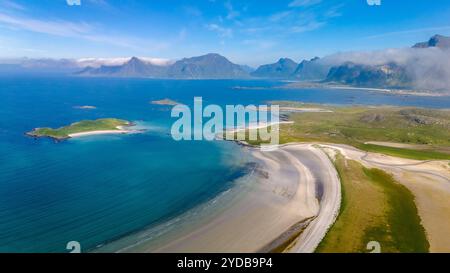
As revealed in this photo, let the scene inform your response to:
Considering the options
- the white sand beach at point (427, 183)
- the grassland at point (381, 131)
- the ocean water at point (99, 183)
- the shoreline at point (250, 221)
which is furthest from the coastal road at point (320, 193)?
the ocean water at point (99, 183)

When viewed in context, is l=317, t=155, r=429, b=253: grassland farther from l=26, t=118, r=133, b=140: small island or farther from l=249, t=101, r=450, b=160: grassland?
l=26, t=118, r=133, b=140: small island

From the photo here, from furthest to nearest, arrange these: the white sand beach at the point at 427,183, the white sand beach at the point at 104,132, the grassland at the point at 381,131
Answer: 1. the white sand beach at the point at 104,132
2. the grassland at the point at 381,131
3. the white sand beach at the point at 427,183

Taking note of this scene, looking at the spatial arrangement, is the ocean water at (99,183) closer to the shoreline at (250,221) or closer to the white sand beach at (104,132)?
the shoreline at (250,221)

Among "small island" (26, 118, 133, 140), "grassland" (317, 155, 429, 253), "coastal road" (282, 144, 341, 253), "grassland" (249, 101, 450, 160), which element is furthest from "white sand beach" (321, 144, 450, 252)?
"small island" (26, 118, 133, 140)

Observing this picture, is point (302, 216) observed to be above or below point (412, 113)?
below

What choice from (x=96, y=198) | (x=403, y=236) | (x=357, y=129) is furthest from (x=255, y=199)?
(x=357, y=129)
